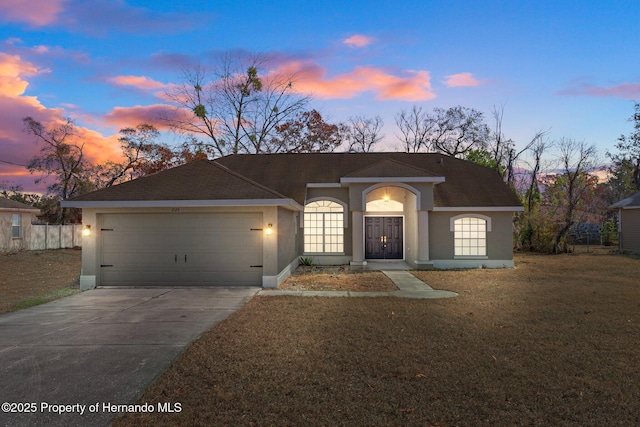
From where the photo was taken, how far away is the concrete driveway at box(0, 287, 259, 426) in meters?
4.02

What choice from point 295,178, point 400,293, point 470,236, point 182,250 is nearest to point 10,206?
point 295,178

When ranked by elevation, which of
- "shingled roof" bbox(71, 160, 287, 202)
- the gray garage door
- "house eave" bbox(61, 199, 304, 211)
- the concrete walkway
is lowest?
the concrete walkway

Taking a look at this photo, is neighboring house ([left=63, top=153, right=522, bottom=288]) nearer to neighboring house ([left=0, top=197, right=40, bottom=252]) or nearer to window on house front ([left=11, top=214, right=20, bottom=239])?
neighboring house ([left=0, top=197, right=40, bottom=252])

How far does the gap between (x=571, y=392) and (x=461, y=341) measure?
1.92 m

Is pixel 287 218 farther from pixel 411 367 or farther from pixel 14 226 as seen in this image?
pixel 14 226

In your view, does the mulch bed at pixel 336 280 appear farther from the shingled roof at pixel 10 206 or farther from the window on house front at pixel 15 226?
the window on house front at pixel 15 226

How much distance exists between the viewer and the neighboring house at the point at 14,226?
73.8ft

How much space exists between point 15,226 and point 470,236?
26.4 metres

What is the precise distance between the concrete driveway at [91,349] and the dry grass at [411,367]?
0.43 m

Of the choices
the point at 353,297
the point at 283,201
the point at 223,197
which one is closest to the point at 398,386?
the point at 353,297

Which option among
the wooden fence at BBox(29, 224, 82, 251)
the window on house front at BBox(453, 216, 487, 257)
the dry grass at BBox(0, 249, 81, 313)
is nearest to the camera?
the dry grass at BBox(0, 249, 81, 313)

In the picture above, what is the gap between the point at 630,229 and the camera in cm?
2316

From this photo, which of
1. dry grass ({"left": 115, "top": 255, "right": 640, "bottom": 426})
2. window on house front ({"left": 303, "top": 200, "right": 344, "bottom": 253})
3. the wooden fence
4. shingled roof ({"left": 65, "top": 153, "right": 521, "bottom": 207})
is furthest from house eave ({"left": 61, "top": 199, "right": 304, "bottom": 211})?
the wooden fence

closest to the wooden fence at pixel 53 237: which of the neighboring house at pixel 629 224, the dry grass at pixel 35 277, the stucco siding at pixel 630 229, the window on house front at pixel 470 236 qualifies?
the dry grass at pixel 35 277
